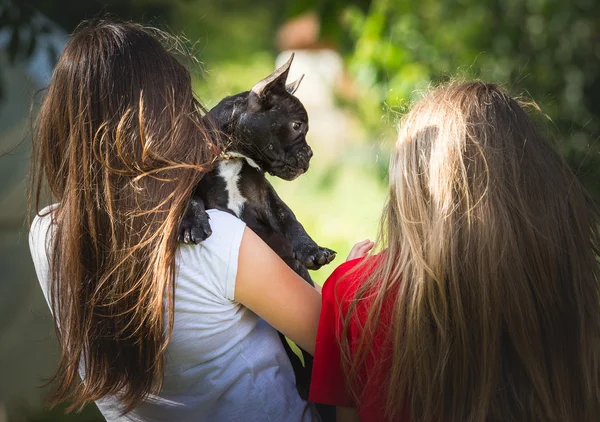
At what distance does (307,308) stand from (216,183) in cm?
43

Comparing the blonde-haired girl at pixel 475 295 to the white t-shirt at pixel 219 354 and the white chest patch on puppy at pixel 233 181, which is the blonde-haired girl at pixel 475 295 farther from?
the white chest patch on puppy at pixel 233 181

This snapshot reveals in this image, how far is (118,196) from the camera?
1.77 metres

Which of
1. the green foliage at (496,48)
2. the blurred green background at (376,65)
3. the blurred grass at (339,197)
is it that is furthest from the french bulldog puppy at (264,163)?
the blurred grass at (339,197)

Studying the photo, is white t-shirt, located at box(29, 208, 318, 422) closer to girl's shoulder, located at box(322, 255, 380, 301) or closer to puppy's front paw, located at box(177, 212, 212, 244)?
puppy's front paw, located at box(177, 212, 212, 244)

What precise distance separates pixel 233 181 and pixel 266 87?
27 centimetres

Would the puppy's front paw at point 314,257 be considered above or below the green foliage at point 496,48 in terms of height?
below


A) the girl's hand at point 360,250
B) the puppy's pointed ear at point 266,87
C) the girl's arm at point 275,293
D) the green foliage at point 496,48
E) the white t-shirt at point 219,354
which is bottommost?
the white t-shirt at point 219,354

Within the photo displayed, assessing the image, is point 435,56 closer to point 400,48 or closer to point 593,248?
point 400,48

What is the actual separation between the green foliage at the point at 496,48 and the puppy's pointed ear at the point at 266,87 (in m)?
2.49

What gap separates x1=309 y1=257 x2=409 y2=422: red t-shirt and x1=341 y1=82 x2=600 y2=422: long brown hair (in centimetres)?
2

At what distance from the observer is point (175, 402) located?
6.12 feet

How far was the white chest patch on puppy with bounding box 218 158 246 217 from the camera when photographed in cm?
204

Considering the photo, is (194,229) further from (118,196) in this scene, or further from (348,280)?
(348,280)

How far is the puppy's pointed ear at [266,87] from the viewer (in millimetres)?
1975
